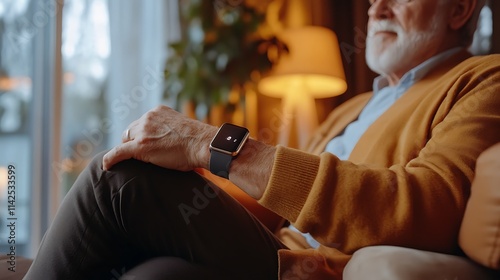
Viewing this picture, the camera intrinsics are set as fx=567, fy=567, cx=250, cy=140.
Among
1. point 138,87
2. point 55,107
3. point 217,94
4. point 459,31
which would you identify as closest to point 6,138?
point 55,107

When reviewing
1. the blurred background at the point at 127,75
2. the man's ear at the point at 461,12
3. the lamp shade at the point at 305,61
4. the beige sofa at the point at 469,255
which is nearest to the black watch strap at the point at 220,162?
the beige sofa at the point at 469,255

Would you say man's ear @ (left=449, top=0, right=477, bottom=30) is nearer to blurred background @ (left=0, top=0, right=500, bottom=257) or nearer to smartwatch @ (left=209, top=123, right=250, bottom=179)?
smartwatch @ (left=209, top=123, right=250, bottom=179)

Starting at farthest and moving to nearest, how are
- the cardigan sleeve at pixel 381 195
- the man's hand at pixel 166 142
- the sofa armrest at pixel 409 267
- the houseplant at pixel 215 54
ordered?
1. the houseplant at pixel 215 54
2. the man's hand at pixel 166 142
3. the cardigan sleeve at pixel 381 195
4. the sofa armrest at pixel 409 267

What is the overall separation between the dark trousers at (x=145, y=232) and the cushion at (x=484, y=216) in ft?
1.00

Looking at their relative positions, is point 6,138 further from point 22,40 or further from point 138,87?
point 138,87

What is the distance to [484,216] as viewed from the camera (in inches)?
28.3

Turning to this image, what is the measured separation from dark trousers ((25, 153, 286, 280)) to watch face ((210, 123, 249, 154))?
0.08 m

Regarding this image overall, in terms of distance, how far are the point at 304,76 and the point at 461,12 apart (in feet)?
5.13

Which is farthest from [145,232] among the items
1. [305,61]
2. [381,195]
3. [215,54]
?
[305,61]

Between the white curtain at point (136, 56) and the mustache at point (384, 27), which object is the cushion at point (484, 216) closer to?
the mustache at point (384, 27)

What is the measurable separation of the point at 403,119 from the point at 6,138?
1.47 m

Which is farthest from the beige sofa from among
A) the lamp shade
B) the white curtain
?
the lamp shade

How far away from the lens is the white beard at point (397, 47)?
1.37 metres

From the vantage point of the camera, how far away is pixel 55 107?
2.17 m
